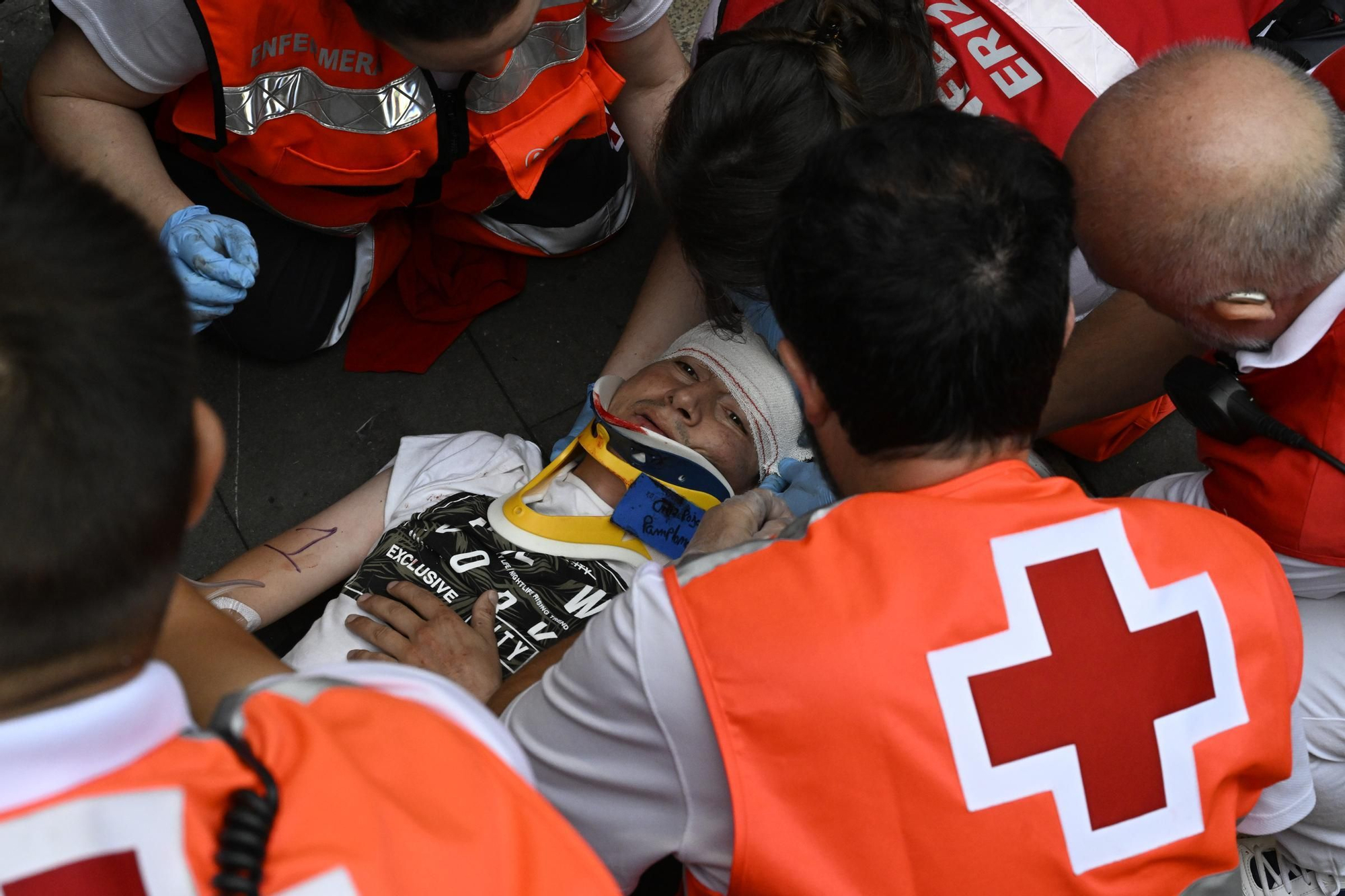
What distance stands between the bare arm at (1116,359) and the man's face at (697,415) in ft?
2.32

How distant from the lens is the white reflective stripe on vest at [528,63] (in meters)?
2.18

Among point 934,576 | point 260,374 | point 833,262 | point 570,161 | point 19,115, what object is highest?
point 833,262

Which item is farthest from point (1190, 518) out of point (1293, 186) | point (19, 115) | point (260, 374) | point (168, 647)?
point (19, 115)

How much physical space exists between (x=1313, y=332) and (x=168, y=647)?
179 cm

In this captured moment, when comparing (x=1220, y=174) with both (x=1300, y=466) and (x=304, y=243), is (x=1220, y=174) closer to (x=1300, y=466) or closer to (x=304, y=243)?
(x=1300, y=466)

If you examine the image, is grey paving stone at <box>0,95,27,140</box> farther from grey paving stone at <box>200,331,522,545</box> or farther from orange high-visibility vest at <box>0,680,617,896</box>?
orange high-visibility vest at <box>0,680,617,896</box>

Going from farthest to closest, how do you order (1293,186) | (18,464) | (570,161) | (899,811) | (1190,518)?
(570,161), (1293,186), (1190,518), (899,811), (18,464)

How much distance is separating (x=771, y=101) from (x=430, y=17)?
69 cm

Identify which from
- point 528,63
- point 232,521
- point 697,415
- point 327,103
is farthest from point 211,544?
point 528,63

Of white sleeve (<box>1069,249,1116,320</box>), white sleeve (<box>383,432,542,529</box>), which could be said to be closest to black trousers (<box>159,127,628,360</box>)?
white sleeve (<box>383,432,542,529</box>)

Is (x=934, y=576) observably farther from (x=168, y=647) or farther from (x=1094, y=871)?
(x=168, y=647)

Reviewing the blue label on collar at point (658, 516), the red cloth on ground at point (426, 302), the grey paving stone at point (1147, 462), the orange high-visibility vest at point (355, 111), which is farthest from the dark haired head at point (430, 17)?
the grey paving stone at point (1147, 462)

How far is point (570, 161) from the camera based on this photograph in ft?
9.17

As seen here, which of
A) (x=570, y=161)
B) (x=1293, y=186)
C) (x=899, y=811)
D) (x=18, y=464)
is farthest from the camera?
(x=570, y=161)
